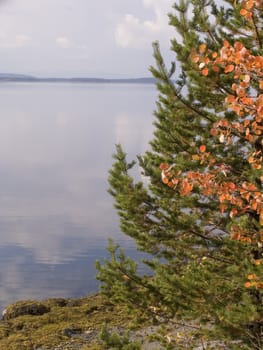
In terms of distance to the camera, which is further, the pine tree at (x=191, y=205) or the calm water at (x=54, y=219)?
the calm water at (x=54, y=219)

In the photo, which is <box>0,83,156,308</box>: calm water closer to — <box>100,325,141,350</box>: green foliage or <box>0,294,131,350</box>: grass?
<box>0,294,131,350</box>: grass

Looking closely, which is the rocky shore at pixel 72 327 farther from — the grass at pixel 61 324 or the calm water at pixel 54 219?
the calm water at pixel 54 219

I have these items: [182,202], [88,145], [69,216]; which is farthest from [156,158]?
[88,145]

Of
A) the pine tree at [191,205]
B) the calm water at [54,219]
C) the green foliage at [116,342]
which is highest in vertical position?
the pine tree at [191,205]

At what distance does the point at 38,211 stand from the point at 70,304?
28832mm

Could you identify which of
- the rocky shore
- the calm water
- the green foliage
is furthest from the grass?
the green foliage

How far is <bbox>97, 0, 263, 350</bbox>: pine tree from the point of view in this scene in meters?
12.9

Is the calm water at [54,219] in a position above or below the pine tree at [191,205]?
below

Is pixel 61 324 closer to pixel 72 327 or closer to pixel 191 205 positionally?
pixel 72 327

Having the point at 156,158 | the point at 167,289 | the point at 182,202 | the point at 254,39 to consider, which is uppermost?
the point at 254,39

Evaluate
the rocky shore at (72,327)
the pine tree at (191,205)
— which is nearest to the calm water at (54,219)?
the rocky shore at (72,327)

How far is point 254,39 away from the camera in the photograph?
44.1 ft

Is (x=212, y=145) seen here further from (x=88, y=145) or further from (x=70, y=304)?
(x=88, y=145)

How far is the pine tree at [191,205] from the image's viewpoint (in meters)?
12.9
